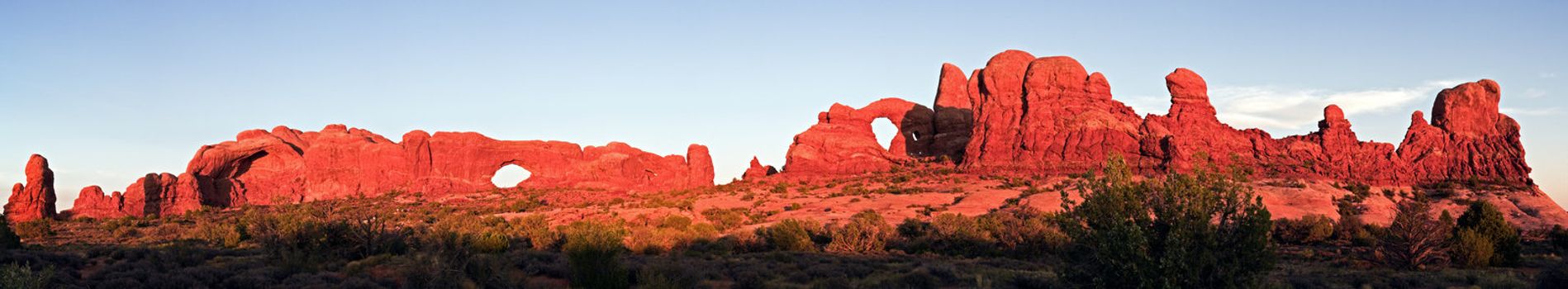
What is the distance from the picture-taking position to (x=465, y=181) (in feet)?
220

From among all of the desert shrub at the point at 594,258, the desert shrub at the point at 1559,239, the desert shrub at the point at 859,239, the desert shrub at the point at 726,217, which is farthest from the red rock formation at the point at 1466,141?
the desert shrub at the point at 594,258

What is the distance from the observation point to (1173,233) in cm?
1218

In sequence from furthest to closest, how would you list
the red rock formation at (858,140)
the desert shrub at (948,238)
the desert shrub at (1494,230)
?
the red rock formation at (858,140)
the desert shrub at (948,238)
the desert shrub at (1494,230)

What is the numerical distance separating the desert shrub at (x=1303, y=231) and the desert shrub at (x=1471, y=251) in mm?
9190

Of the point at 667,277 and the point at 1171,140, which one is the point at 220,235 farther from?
the point at 1171,140

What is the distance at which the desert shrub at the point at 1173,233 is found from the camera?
12141 millimetres

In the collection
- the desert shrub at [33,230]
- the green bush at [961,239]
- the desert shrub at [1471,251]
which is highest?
the desert shrub at [33,230]

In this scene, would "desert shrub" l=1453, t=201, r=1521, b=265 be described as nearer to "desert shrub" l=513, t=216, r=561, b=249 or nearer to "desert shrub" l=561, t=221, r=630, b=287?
"desert shrub" l=561, t=221, r=630, b=287

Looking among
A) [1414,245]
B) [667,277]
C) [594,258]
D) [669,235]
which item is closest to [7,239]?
[669,235]

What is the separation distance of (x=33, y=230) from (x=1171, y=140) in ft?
185

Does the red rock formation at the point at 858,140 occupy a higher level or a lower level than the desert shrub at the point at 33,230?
higher

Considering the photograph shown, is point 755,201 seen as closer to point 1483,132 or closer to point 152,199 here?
point 152,199

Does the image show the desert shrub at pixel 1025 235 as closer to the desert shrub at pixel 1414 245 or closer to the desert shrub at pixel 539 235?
the desert shrub at pixel 1414 245

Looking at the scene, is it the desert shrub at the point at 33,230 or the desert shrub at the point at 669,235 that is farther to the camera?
the desert shrub at the point at 33,230
